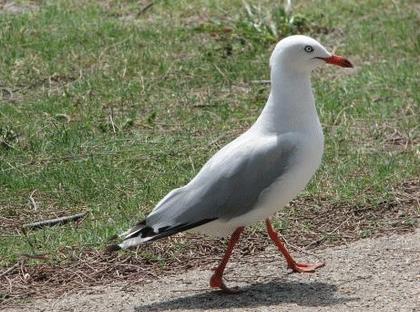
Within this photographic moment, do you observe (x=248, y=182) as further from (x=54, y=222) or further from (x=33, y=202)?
(x=33, y=202)

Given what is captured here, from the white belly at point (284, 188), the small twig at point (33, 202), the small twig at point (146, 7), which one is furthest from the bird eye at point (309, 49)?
the small twig at point (146, 7)

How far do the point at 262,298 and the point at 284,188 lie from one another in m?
0.56

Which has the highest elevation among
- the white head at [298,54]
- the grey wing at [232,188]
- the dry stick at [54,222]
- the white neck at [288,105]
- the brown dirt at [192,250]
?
the white head at [298,54]

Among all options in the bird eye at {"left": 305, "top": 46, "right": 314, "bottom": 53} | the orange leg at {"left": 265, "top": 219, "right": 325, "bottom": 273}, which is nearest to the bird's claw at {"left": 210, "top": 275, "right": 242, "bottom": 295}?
the orange leg at {"left": 265, "top": 219, "right": 325, "bottom": 273}

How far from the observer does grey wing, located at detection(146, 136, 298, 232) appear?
5.64 metres

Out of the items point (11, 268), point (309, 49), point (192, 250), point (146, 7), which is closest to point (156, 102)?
point (146, 7)

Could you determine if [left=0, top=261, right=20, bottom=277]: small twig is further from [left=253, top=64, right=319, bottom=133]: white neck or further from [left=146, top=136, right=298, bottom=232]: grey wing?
[left=253, top=64, right=319, bottom=133]: white neck

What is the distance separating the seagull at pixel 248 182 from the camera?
5648mm

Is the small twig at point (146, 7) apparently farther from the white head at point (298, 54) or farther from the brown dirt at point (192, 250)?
the white head at point (298, 54)

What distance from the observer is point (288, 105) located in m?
5.79

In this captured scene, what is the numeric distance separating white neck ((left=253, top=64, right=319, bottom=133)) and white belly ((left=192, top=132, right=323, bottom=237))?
5.0 inches

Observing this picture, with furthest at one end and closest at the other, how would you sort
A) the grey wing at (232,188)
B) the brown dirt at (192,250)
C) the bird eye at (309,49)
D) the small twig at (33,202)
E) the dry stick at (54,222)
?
1. the small twig at (33,202)
2. the dry stick at (54,222)
3. the brown dirt at (192,250)
4. the bird eye at (309,49)
5. the grey wing at (232,188)

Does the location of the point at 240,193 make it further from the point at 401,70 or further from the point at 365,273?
the point at 401,70

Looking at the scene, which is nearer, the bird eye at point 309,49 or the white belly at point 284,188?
the white belly at point 284,188
